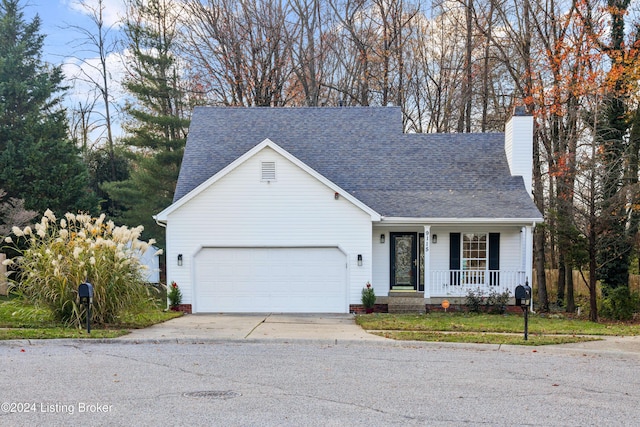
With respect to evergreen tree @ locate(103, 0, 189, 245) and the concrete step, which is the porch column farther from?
evergreen tree @ locate(103, 0, 189, 245)

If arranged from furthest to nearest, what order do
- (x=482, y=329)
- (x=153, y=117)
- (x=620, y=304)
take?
1. (x=153, y=117)
2. (x=620, y=304)
3. (x=482, y=329)

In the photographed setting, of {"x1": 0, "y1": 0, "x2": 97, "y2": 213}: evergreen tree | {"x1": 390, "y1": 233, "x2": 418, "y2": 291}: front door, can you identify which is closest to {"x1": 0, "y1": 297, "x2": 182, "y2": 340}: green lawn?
{"x1": 390, "y1": 233, "x2": 418, "y2": 291}: front door

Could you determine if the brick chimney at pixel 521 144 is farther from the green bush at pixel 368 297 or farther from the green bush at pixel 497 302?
the green bush at pixel 368 297

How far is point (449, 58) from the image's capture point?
30.2m

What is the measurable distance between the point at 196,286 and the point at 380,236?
5.84 m

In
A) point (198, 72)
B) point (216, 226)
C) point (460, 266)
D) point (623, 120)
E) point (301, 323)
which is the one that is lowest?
point (301, 323)

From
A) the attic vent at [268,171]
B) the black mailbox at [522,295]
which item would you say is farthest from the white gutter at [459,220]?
the black mailbox at [522,295]

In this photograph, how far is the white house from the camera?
1673cm

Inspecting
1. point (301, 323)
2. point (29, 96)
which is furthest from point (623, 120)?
point (29, 96)

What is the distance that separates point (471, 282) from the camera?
1747cm

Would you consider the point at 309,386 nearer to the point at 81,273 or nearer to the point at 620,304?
the point at 81,273

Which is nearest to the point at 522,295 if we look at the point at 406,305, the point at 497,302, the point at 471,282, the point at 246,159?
the point at 406,305

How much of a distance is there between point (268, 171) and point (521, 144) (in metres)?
8.73

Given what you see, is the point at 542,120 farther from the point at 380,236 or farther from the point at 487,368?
the point at 487,368
